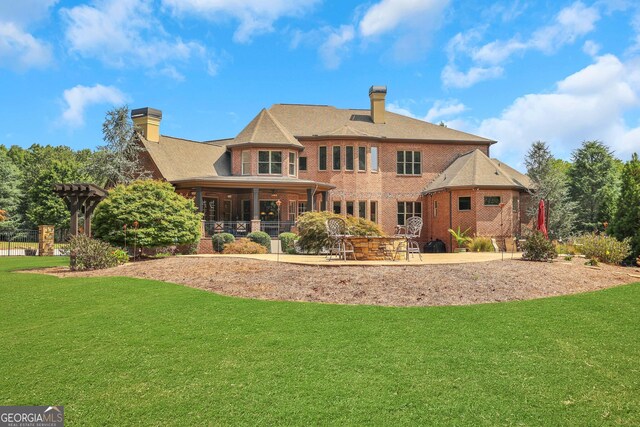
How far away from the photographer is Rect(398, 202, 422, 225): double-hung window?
30.3m

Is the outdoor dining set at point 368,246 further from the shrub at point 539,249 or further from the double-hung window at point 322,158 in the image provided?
the double-hung window at point 322,158

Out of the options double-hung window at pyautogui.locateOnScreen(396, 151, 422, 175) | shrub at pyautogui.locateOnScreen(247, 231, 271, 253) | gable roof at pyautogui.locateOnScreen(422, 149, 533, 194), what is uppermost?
double-hung window at pyautogui.locateOnScreen(396, 151, 422, 175)

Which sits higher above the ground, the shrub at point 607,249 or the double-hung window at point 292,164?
the double-hung window at point 292,164

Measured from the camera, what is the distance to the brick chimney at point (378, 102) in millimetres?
31889

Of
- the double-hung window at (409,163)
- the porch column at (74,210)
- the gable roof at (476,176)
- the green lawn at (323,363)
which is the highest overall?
the double-hung window at (409,163)

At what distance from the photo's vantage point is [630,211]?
58.0ft

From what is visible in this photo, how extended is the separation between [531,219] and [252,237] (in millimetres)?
16718

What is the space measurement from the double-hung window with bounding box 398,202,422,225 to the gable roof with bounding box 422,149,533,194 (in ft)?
4.08

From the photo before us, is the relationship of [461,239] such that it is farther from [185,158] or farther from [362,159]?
[185,158]

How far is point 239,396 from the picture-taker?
4742 mm

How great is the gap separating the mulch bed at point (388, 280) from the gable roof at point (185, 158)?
530 inches

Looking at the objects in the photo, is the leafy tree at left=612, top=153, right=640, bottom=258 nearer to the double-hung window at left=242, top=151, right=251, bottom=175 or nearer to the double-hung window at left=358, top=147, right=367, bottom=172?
the double-hung window at left=358, top=147, right=367, bottom=172

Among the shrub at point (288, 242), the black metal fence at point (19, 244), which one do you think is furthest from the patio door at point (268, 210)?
the black metal fence at point (19, 244)

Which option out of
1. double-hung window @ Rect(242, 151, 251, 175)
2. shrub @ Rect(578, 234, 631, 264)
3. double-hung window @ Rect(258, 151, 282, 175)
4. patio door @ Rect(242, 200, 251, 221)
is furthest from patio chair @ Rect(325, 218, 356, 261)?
patio door @ Rect(242, 200, 251, 221)
